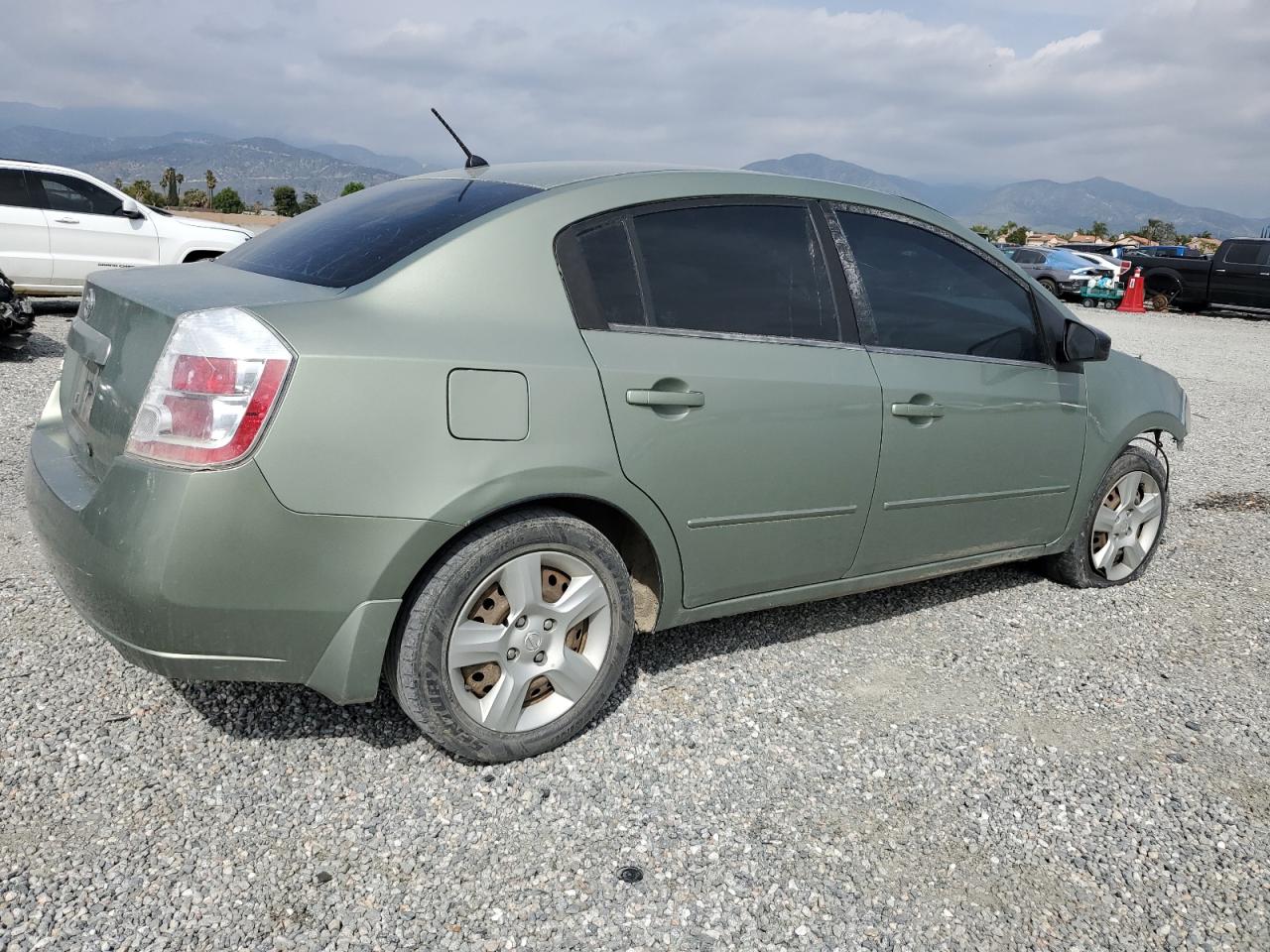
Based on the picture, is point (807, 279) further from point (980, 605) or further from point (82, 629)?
point (82, 629)

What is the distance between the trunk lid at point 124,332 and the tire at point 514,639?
0.81 meters

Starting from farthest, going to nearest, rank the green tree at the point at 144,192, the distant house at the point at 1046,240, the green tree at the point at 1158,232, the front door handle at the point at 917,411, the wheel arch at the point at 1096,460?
the green tree at the point at 1158,232
the distant house at the point at 1046,240
the green tree at the point at 144,192
the wheel arch at the point at 1096,460
the front door handle at the point at 917,411

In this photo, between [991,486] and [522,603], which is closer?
[522,603]

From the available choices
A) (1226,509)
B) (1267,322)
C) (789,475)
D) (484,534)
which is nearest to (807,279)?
(789,475)

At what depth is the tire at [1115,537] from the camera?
448 cm

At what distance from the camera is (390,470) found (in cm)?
246

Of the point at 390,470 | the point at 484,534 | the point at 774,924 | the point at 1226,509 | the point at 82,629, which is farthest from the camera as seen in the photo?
the point at 1226,509

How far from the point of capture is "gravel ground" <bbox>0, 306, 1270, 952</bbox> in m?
2.28

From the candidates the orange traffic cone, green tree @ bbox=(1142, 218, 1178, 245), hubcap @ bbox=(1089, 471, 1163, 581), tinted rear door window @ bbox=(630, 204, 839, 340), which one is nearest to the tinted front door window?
tinted rear door window @ bbox=(630, 204, 839, 340)

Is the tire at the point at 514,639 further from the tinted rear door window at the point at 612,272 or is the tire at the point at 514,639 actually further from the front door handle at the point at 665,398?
the tinted rear door window at the point at 612,272

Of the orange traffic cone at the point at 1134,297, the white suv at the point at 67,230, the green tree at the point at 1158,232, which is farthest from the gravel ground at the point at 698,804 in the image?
the green tree at the point at 1158,232

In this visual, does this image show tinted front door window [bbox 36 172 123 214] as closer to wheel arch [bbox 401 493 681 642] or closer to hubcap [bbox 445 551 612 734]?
wheel arch [bbox 401 493 681 642]

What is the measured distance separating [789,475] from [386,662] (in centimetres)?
135

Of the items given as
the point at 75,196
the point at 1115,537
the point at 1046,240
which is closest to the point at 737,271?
the point at 1115,537
